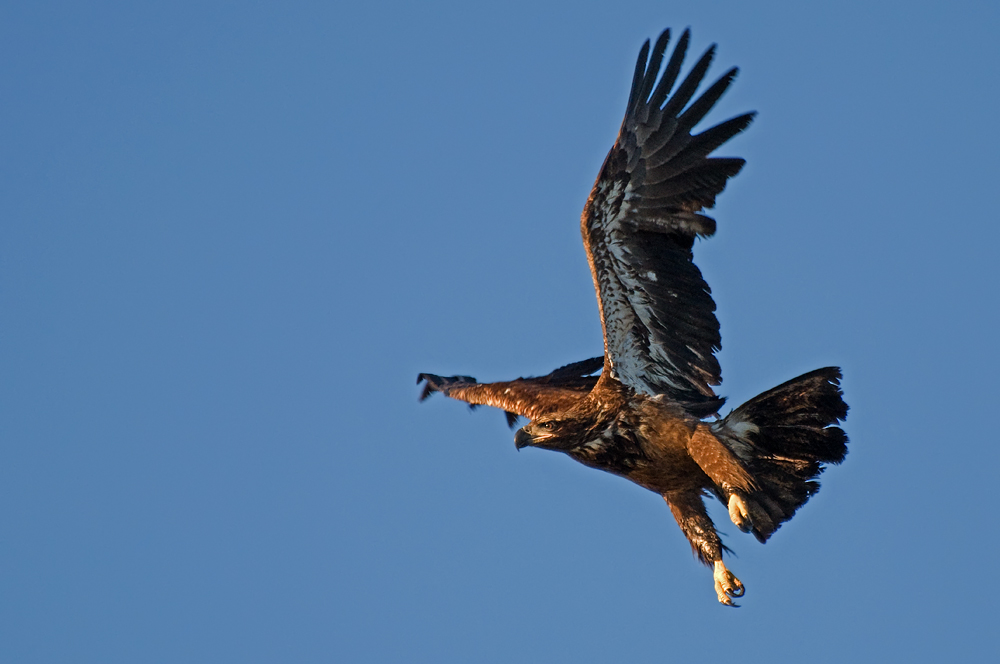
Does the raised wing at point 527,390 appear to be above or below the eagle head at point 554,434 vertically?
above

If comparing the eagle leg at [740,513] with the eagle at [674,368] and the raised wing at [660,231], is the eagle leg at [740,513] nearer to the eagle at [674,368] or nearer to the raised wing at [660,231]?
the eagle at [674,368]

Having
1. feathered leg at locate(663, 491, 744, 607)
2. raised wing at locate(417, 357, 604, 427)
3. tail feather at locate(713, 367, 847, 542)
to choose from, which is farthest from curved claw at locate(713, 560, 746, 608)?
raised wing at locate(417, 357, 604, 427)

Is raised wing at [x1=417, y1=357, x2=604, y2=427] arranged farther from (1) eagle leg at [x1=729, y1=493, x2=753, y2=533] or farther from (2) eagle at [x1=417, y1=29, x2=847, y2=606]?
(1) eagle leg at [x1=729, y1=493, x2=753, y2=533]

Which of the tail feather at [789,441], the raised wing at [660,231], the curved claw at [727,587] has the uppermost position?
the raised wing at [660,231]

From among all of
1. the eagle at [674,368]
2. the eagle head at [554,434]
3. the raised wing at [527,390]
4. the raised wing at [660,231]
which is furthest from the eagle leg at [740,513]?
the raised wing at [527,390]

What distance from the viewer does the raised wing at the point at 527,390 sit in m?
9.33

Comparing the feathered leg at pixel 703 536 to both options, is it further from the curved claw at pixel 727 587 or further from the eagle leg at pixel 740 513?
the eagle leg at pixel 740 513

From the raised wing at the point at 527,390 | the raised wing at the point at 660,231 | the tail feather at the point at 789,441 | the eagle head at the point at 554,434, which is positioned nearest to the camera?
the tail feather at the point at 789,441

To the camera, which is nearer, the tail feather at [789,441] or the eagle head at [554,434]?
the tail feather at [789,441]

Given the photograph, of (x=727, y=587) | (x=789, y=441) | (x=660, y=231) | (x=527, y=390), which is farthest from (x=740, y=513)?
(x=527, y=390)

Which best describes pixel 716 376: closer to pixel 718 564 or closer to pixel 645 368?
pixel 645 368

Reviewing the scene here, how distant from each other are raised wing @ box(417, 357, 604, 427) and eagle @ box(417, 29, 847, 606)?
55 cm

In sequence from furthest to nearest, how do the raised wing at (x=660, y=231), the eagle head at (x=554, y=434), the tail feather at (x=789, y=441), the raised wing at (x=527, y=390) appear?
the raised wing at (x=527, y=390)
the eagle head at (x=554, y=434)
the raised wing at (x=660, y=231)
the tail feather at (x=789, y=441)

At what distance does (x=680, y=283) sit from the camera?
26.8 feet
